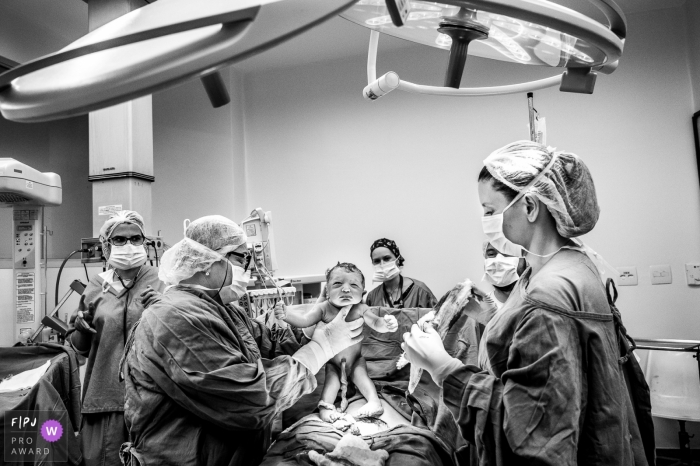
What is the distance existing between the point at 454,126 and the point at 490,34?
4.07 metres

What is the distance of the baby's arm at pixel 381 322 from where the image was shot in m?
2.73

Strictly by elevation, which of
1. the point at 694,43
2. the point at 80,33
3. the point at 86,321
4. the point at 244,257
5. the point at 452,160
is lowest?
the point at 86,321

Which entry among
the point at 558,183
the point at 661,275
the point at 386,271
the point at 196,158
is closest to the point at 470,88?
the point at 558,183

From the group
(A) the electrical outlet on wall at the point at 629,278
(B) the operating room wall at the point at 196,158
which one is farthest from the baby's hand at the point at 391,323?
(B) the operating room wall at the point at 196,158

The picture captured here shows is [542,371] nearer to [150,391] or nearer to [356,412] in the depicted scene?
[150,391]

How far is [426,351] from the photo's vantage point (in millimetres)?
1425

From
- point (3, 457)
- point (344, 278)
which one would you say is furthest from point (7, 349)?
point (344, 278)

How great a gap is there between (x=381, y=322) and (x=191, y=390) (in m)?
1.31

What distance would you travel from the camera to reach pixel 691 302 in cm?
416

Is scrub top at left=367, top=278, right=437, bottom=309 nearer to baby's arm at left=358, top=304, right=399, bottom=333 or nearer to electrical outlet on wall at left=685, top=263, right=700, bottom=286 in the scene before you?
baby's arm at left=358, top=304, right=399, bottom=333

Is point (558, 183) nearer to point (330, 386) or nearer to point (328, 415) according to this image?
point (328, 415)

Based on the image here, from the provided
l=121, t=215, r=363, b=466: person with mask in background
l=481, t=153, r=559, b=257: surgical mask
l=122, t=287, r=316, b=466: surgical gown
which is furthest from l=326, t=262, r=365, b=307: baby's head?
l=481, t=153, r=559, b=257: surgical mask

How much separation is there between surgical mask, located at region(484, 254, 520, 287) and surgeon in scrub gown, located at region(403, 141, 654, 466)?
1252 millimetres

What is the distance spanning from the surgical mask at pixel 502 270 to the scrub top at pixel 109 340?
1.96m
